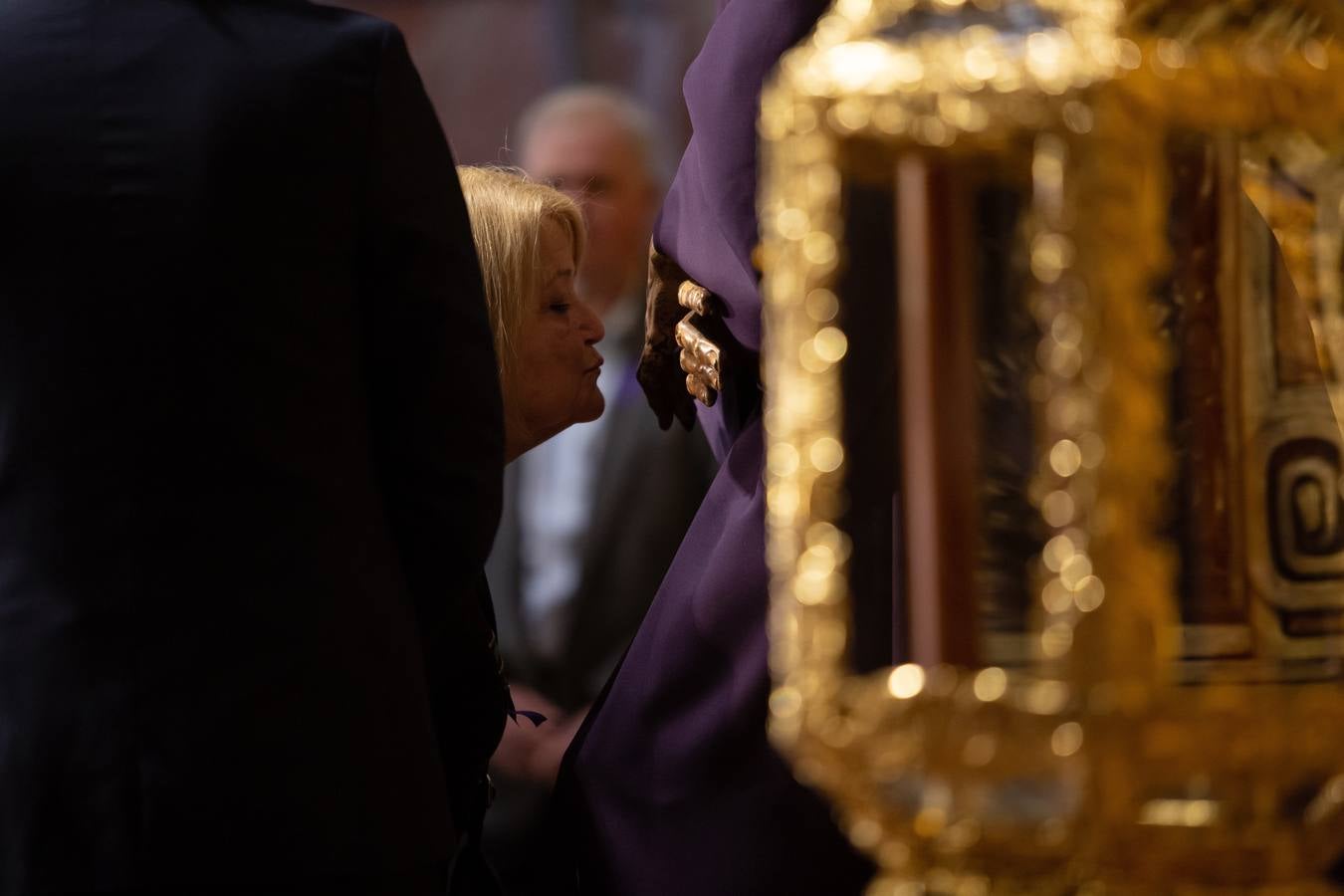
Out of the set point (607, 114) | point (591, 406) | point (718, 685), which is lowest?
point (718, 685)

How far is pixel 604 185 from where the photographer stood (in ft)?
10.3

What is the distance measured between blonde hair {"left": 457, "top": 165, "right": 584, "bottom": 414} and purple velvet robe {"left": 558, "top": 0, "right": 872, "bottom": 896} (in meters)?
0.22

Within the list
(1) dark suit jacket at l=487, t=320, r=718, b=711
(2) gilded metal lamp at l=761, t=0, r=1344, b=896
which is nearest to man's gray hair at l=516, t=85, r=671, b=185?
(1) dark suit jacket at l=487, t=320, r=718, b=711

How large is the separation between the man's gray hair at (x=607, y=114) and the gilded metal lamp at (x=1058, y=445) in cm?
245

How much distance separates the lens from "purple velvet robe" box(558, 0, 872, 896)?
135 cm

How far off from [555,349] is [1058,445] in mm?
1056

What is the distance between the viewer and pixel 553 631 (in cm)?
268

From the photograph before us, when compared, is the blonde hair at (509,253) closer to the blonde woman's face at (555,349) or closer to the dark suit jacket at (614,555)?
the blonde woman's face at (555,349)

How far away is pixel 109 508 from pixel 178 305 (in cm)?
14

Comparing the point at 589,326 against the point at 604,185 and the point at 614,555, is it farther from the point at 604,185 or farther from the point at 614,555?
the point at 604,185

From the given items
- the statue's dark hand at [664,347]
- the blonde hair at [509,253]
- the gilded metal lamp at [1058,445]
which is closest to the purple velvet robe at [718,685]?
the statue's dark hand at [664,347]

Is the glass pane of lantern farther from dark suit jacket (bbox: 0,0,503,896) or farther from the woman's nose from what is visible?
the woman's nose

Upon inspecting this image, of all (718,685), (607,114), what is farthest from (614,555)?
(718,685)

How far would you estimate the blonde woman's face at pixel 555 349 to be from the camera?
1.71 meters
